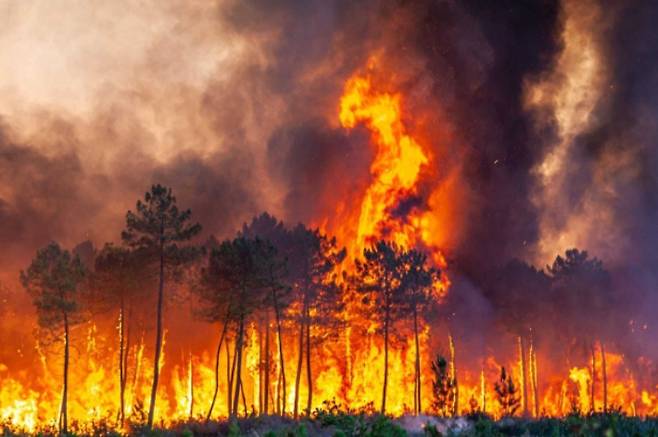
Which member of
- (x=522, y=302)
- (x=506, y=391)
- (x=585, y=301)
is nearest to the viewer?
(x=506, y=391)

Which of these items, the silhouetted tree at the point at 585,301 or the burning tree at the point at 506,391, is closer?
the burning tree at the point at 506,391

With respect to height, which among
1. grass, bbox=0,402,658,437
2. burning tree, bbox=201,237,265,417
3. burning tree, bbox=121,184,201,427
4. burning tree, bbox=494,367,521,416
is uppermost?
burning tree, bbox=121,184,201,427

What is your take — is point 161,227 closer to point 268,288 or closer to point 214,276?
point 214,276

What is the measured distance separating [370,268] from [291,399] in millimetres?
22048

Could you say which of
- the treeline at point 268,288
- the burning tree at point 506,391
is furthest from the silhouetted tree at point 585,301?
the burning tree at point 506,391

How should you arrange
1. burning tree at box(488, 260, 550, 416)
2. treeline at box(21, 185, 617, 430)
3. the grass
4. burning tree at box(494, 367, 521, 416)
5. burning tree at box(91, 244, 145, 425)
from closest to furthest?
1. burning tree at box(494, 367, 521, 416)
2. the grass
3. treeline at box(21, 185, 617, 430)
4. burning tree at box(91, 244, 145, 425)
5. burning tree at box(488, 260, 550, 416)

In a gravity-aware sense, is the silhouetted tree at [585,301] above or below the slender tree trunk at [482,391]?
above

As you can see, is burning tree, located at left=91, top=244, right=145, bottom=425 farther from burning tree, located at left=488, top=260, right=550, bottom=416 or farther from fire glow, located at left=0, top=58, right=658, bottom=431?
burning tree, located at left=488, top=260, right=550, bottom=416

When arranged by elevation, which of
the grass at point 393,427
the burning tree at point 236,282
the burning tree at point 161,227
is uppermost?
the burning tree at point 161,227

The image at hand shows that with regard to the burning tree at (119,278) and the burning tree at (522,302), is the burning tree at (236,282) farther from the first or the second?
the burning tree at (522,302)

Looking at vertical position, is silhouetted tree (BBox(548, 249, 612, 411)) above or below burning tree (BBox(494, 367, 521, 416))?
above

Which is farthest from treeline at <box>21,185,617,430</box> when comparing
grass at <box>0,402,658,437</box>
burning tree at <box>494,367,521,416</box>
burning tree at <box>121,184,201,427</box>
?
burning tree at <box>494,367,521,416</box>

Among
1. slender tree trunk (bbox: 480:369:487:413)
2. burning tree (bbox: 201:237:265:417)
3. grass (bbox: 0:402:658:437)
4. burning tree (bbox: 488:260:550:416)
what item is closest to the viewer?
grass (bbox: 0:402:658:437)

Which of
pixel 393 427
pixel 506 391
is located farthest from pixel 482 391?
pixel 393 427
